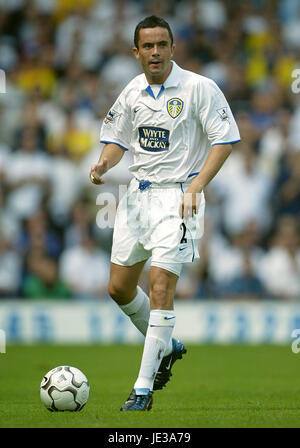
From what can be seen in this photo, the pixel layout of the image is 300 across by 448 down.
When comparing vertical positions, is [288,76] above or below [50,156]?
above

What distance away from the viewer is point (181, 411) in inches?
244

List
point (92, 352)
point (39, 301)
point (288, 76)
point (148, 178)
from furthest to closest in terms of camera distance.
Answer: point (288, 76), point (39, 301), point (92, 352), point (148, 178)

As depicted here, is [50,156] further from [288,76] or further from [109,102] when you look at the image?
[288,76]

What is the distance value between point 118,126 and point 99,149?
7.48m

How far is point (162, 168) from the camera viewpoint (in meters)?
6.69

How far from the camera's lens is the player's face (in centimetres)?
649

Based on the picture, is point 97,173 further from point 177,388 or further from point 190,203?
point 177,388

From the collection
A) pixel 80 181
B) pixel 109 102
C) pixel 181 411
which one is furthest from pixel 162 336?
pixel 109 102

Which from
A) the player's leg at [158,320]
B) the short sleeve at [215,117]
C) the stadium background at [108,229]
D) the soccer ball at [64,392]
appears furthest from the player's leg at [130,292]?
the stadium background at [108,229]

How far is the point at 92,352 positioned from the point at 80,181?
328 cm

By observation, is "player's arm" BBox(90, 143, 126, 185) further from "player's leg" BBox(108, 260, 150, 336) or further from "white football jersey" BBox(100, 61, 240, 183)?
"player's leg" BBox(108, 260, 150, 336)

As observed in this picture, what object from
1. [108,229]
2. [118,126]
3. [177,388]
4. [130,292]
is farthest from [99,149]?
[130,292]

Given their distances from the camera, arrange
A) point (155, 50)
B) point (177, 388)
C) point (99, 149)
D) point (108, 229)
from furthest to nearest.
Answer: point (99, 149), point (108, 229), point (177, 388), point (155, 50)

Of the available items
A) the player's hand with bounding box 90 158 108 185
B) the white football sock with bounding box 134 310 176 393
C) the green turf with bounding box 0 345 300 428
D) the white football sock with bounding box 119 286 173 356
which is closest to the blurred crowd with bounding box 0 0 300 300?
the green turf with bounding box 0 345 300 428
